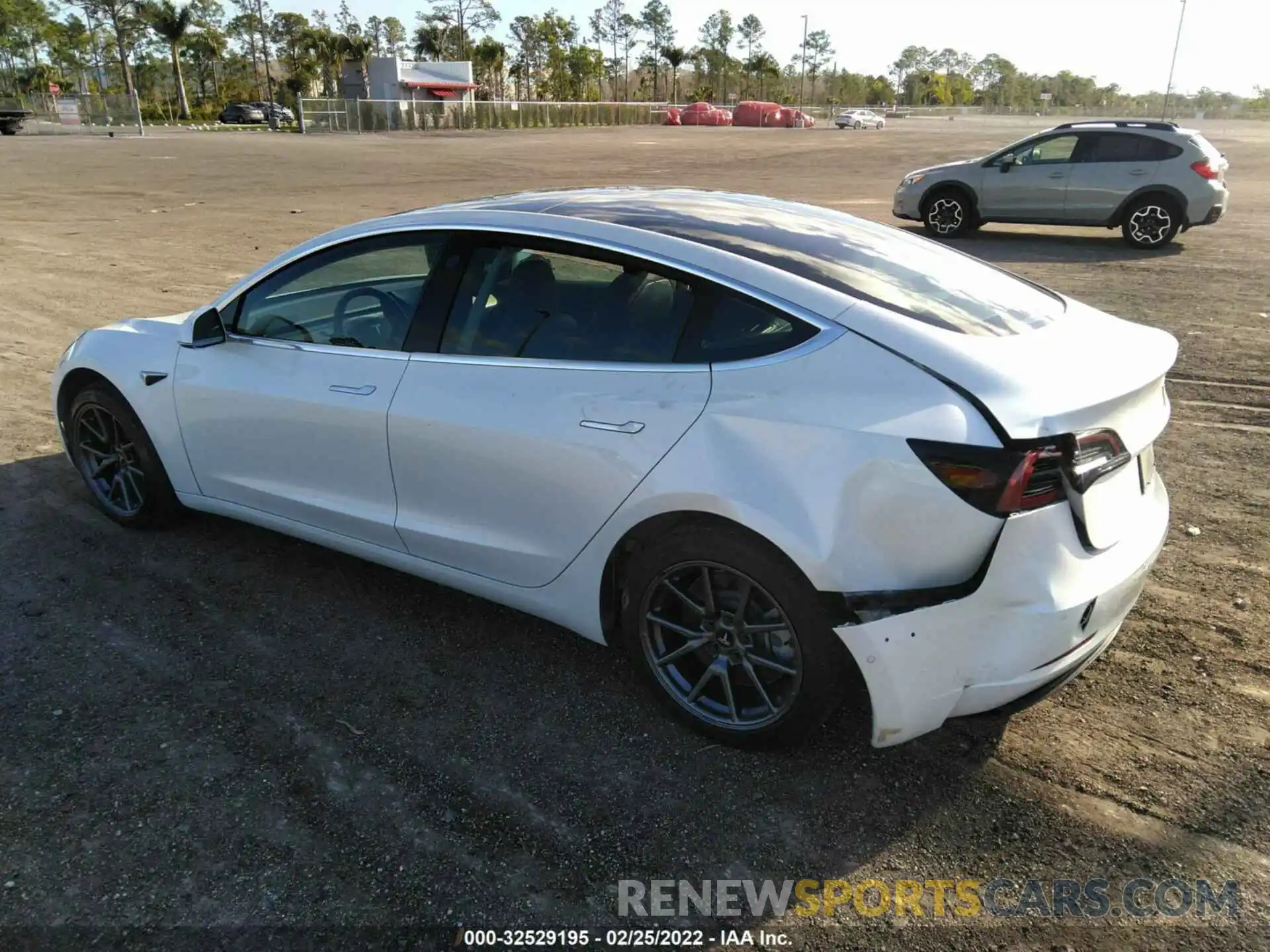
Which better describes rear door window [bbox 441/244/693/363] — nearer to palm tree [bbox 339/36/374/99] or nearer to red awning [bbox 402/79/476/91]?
red awning [bbox 402/79/476/91]

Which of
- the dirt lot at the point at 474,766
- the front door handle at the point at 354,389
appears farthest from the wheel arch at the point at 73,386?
the front door handle at the point at 354,389

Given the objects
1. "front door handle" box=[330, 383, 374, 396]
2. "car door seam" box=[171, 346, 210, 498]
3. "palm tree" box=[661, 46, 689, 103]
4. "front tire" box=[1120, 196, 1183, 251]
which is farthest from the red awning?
"front door handle" box=[330, 383, 374, 396]

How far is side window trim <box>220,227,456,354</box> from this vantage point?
338 centimetres

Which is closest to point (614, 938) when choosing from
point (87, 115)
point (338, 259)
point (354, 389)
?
point (354, 389)

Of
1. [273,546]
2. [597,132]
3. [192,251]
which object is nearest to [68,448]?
[273,546]

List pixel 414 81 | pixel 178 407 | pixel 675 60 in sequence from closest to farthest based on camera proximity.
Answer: pixel 178 407
pixel 414 81
pixel 675 60

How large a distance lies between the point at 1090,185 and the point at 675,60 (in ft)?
383

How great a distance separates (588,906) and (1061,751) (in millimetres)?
1574

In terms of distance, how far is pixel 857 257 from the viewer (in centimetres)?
311

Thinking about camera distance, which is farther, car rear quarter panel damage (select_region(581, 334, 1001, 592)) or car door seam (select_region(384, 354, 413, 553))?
car door seam (select_region(384, 354, 413, 553))

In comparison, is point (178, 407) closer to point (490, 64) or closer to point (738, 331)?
point (738, 331)

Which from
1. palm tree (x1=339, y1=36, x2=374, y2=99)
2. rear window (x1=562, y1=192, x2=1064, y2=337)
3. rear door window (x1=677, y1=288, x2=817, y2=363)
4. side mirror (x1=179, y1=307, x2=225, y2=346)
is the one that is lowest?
side mirror (x1=179, y1=307, x2=225, y2=346)

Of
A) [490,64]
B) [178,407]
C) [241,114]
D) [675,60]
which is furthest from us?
[675,60]

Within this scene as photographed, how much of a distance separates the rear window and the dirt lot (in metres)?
1.33
